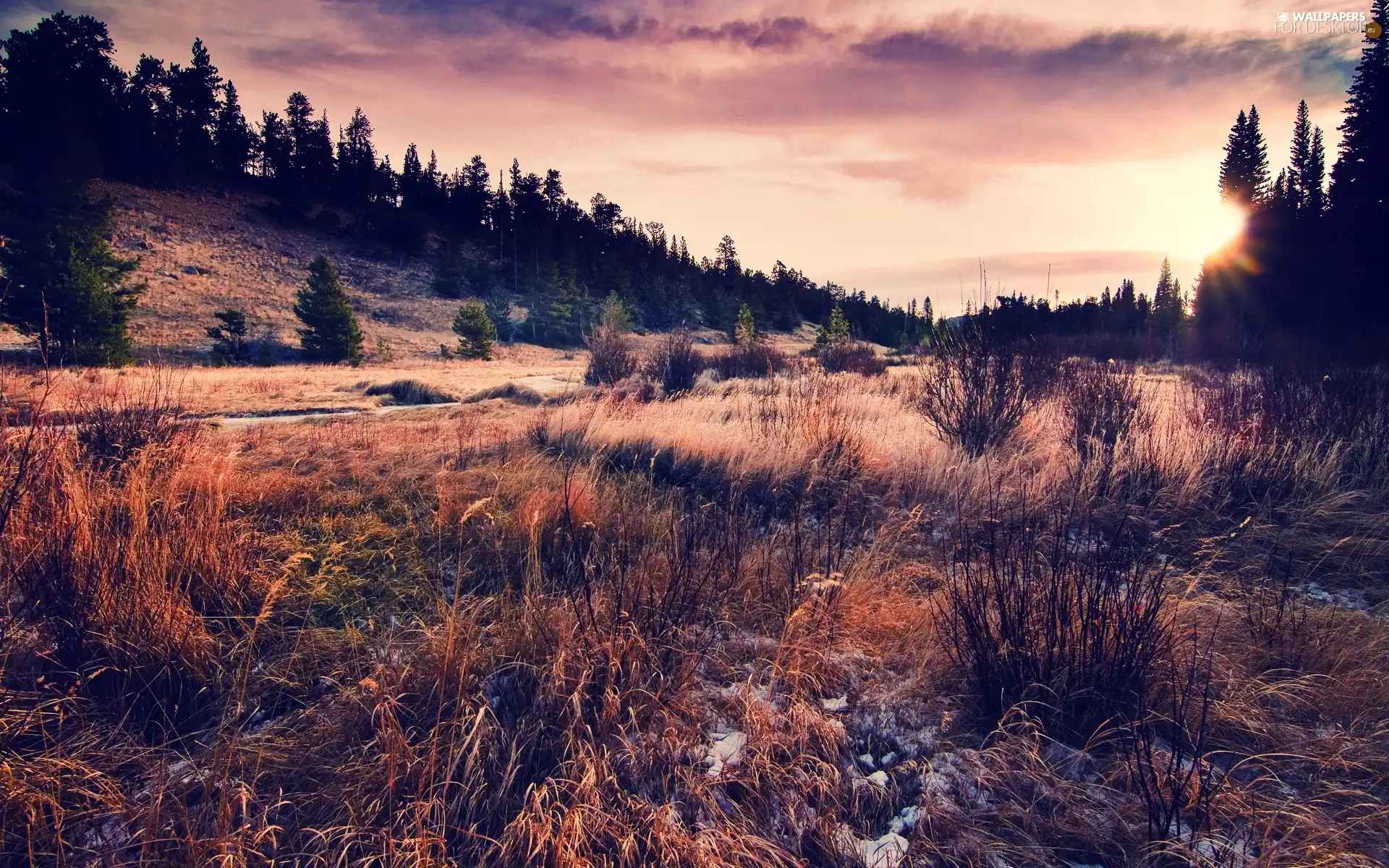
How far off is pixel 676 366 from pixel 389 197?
69711mm

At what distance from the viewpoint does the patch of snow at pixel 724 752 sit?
2.04 metres

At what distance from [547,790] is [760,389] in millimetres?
9812

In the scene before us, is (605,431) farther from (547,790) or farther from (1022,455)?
(547,790)

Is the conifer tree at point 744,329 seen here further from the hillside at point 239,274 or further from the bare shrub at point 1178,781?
the bare shrub at point 1178,781

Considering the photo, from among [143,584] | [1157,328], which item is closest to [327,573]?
[143,584]

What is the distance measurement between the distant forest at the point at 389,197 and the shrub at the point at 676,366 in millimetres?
25760

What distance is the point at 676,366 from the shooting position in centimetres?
1345

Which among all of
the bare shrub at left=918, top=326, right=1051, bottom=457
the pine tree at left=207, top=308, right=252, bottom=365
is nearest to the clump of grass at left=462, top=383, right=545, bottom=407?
the bare shrub at left=918, top=326, right=1051, bottom=457

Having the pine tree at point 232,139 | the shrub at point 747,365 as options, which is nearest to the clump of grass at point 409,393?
the shrub at point 747,365

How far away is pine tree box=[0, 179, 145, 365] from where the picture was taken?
20547mm

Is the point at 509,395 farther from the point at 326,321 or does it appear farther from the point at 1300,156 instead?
the point at 1300,156

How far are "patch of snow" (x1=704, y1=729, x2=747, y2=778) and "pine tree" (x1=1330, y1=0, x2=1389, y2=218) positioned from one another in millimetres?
32700

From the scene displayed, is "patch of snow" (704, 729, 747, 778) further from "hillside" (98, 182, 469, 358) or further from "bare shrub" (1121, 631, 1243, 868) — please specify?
"hillside" (98, 182, 469, 358)

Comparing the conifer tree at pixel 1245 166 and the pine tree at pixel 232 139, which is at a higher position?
the pine tree at pixel 232 139
